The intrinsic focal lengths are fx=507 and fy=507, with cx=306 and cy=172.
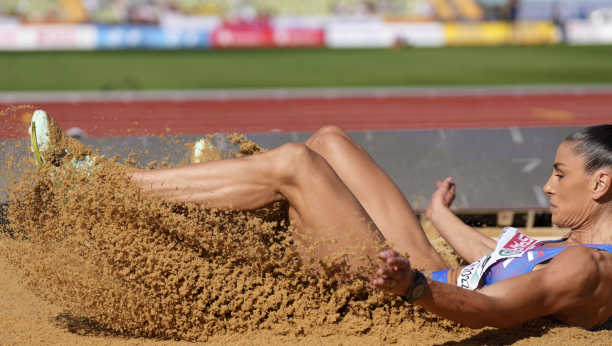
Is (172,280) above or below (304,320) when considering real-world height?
above

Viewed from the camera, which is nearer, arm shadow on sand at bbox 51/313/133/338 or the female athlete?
the female athlete

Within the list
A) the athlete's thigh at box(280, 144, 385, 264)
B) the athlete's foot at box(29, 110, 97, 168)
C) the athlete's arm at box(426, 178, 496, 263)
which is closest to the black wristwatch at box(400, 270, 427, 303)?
the athlete's thigh at box(280, 144, 385, 264)

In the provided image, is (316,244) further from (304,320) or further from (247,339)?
(247,339)

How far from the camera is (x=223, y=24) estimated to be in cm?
1748

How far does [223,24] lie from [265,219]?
16.6m

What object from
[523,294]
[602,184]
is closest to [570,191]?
[602,184]

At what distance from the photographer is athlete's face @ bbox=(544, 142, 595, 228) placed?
165cm

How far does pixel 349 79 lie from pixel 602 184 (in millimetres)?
9679

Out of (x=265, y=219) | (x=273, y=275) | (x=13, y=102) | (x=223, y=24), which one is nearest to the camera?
(x=273, y=275)

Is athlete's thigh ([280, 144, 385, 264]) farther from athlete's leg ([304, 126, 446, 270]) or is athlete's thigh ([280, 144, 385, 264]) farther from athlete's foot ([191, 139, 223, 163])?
athlete's foot ([191, 139, 223, 163])

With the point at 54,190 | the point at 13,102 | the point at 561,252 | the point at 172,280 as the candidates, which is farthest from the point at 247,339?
the point at 13,102

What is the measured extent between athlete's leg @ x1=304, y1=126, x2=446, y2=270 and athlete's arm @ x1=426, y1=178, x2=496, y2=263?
0.54 feet

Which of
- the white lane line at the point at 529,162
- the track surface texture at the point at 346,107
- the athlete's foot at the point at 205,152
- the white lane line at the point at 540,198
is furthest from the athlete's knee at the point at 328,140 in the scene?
the track surface texture at the point at 346,107

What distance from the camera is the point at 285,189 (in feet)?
5.55
